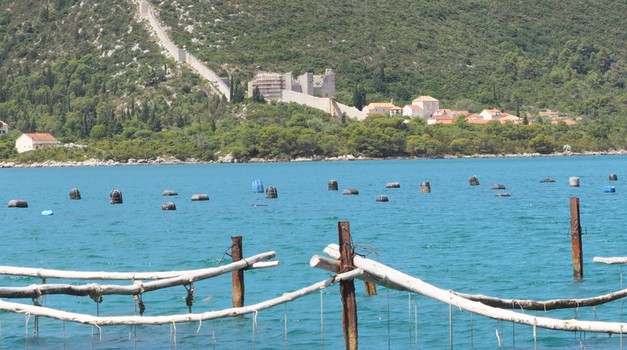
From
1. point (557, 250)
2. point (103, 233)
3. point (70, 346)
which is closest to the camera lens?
point (70, 346)

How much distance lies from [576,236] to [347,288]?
1353cm

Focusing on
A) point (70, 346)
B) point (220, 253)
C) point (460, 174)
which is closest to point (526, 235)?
point (220, 253)

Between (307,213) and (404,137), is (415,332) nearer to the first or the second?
(307,213)

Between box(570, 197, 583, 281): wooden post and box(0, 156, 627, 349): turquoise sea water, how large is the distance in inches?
18.8

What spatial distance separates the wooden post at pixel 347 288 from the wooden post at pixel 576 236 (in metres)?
12.7

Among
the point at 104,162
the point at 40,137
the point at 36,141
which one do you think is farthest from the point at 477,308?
the point at 40,137

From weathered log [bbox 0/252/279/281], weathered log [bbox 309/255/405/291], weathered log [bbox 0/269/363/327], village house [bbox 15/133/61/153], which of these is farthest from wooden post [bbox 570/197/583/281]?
village house [bbox 15/133/61/153]

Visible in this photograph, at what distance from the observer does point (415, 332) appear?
30.2 meters

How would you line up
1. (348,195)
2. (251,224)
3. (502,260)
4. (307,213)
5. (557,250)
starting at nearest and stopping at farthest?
(502,260) → (557,250) → (251,224) → (307,213) → (348,195)

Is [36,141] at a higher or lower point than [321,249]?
higher

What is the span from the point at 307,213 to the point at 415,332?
4371 cm

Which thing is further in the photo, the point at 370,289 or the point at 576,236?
the point at 576,236

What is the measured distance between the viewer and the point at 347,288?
25.1 meters

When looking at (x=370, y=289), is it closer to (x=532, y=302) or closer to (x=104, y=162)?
(x=532, y=302)
